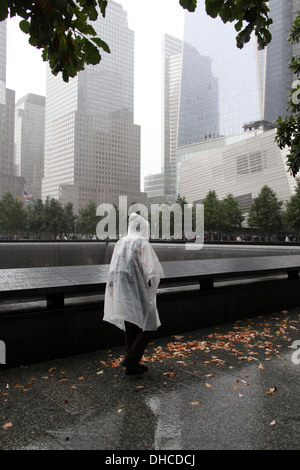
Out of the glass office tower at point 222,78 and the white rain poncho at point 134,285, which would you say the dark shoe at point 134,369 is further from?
the glass office tower at point 222,78

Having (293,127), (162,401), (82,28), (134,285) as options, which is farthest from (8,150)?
(162,401)

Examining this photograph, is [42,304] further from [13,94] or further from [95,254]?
[13,94]

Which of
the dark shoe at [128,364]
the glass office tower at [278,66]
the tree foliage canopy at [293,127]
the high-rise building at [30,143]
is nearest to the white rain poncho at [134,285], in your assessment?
the dark shoe at [128,364]

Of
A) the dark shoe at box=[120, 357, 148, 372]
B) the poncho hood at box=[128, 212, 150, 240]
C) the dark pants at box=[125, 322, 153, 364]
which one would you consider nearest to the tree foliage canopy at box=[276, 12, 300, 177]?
the poncho hood at box=[128, 212, 150, 240]

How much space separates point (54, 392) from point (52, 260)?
54.8 ft

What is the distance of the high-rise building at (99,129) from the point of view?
12325 centimetres

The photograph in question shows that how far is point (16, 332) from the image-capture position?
413 centimetres

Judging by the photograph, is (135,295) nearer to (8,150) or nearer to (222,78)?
(8,150)

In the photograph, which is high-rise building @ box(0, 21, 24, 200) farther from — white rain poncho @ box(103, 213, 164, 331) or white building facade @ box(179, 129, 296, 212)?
white rain poncho @ box(103, 213, 164, 331)

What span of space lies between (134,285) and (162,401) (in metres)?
1.16

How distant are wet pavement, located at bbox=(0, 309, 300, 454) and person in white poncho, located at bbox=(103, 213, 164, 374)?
1.12 ft

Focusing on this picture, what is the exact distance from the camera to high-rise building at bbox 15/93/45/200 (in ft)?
557

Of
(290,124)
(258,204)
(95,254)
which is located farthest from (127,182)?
(290,124)

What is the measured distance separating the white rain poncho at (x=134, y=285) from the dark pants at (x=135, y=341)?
0.32 ft
